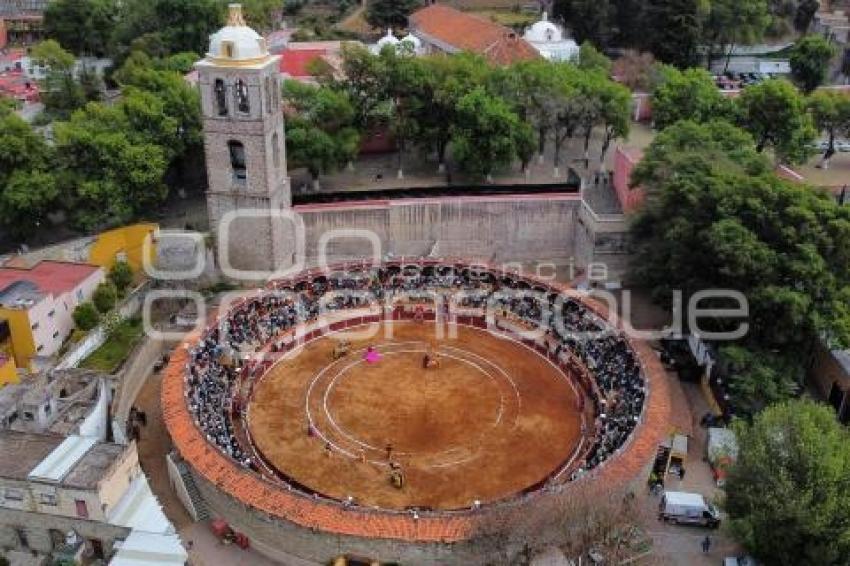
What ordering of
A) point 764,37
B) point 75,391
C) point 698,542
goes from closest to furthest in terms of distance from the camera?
point 698,542 < point 75,391 < point 764,37

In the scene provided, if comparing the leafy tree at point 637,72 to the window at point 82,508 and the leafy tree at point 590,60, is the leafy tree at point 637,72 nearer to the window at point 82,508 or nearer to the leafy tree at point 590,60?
the leafy tree at point 590,60

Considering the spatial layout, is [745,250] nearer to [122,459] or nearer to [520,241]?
[520,241]

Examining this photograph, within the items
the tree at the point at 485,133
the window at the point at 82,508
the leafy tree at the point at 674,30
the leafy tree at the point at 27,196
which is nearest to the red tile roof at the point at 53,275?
the leafy tree at the point at 27,196

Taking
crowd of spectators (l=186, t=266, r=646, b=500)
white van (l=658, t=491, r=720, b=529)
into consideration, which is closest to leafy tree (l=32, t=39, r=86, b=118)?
crowd of spectators (l=186, t=266, r=646, b=500)

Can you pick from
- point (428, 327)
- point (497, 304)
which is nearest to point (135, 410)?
point (428, 327)

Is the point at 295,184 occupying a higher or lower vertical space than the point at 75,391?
higher

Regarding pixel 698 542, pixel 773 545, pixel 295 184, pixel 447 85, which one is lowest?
pixel 698 542

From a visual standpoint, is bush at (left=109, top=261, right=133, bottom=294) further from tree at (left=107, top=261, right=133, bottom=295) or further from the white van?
the white van
